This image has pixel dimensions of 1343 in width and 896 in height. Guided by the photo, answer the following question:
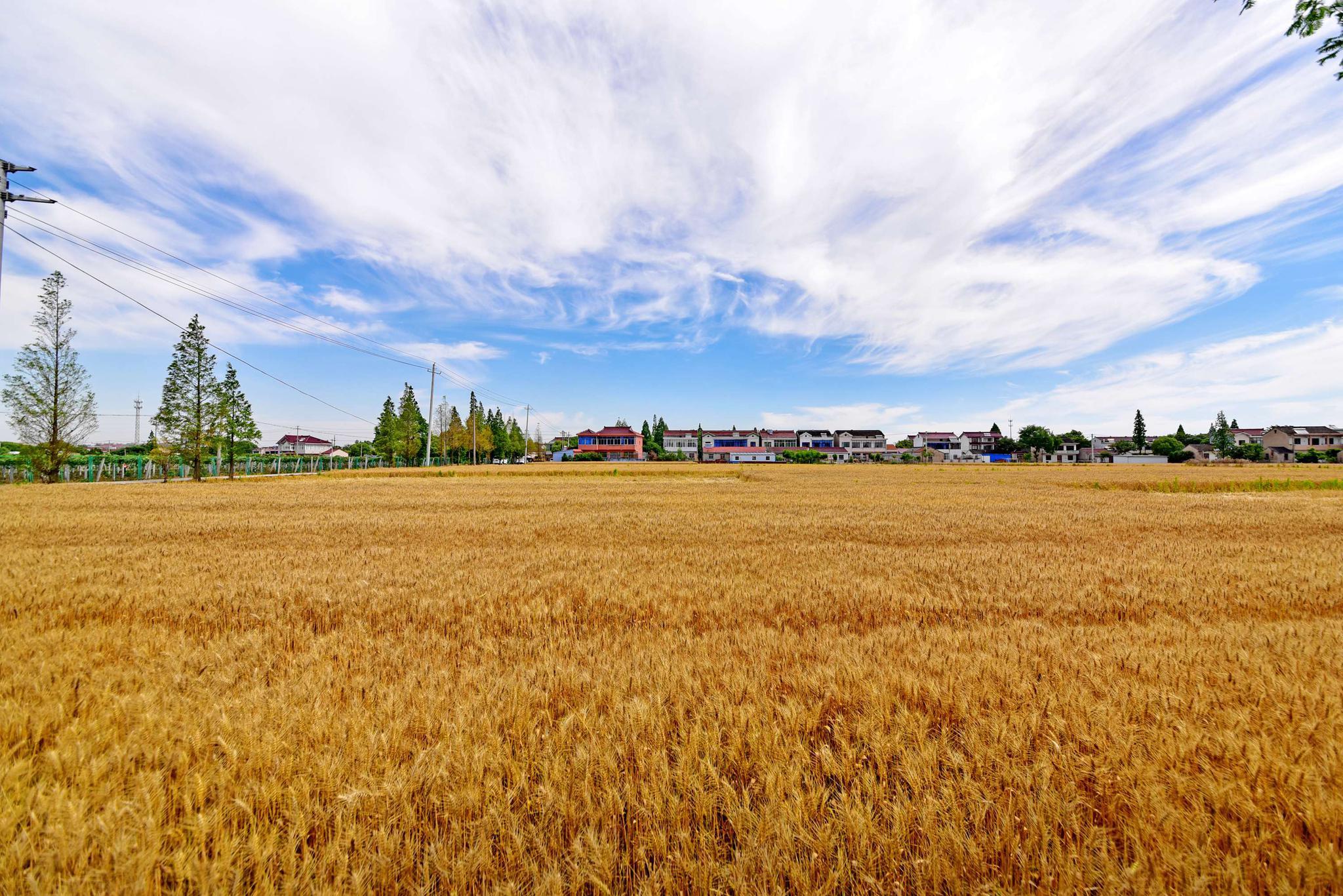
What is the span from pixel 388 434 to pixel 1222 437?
204m

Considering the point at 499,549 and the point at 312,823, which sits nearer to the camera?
the point at 312,823

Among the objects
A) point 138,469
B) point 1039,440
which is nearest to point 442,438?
point 138,469

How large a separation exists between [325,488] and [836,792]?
32.6 metres

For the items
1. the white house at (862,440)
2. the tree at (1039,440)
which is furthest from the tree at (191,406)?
the tree at (1039,440)

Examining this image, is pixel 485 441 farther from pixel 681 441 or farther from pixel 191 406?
pixel 191 406

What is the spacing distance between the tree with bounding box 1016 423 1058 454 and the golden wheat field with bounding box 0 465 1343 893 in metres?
163

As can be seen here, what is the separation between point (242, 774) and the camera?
2439 millimetres

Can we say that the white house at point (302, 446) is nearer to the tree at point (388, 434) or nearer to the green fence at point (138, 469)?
the tree at point (388, 434)

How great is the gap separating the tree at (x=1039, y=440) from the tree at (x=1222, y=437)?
113 ft

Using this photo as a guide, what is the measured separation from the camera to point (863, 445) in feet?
491

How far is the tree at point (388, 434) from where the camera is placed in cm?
9619

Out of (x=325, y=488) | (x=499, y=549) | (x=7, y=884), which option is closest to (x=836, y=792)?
(x=7, y=884)

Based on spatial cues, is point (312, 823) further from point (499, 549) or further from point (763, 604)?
point (499, 549)

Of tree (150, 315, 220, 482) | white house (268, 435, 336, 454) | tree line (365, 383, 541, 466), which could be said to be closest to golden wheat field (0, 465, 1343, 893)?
tree (150, 315, 220, 482)
